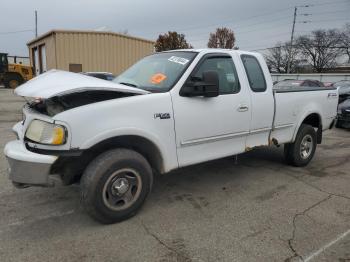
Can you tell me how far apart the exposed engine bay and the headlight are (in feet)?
0.54

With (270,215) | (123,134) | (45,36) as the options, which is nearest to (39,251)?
(123,134)

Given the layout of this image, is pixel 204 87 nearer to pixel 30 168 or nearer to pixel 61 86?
pixel 61 86

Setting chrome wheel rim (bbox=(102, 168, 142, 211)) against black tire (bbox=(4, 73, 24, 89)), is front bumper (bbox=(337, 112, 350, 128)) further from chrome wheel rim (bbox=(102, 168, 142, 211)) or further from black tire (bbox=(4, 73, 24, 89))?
black tire (bbox=(4, 73, 24, 89))

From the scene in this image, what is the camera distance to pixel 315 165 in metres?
6.27

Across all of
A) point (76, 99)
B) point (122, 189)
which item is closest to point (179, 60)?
point (76, 99)

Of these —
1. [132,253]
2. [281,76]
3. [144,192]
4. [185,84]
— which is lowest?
[132,253]

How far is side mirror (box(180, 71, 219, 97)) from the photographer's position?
393 centimetres

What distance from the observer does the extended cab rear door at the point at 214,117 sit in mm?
4004

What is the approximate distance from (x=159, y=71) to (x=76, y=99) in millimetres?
1301

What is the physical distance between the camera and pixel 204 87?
3930mm

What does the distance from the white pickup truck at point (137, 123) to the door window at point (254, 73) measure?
0.02 meters

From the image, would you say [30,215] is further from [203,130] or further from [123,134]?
[203,130]

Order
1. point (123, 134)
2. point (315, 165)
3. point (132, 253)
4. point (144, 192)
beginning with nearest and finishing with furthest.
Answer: point (132, 253) → point (123, 134) → point (144, 192) → point (315, 165)

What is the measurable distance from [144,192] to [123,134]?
29.0 inches
